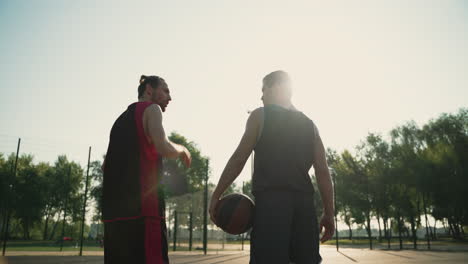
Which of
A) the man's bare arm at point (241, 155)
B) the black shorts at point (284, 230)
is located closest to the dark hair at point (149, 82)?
the man's bare arm at point (241, 155)

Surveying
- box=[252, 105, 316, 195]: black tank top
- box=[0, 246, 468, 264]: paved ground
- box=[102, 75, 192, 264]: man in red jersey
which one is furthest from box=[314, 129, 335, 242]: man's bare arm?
box=[0, 246, 468, 264]: paved ground

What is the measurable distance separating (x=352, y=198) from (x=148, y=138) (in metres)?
38.9

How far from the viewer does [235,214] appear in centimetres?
242

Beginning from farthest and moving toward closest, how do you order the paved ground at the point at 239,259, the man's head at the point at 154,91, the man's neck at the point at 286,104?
the paved ground at the point at 239,259, the man's head at the point at 154,91, the man's neck at the point at 286,104

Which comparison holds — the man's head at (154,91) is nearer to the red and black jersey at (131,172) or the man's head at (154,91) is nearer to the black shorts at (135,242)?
the red and black jersey at (131,172)

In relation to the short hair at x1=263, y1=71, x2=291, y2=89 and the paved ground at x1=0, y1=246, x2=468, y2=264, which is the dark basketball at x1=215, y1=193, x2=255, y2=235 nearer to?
the short hair at x1=263, y1=71, x2=291, y2=89

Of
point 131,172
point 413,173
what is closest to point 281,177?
point 131,172

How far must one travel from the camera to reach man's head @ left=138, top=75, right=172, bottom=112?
2600 mm

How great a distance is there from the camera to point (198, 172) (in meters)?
46.2

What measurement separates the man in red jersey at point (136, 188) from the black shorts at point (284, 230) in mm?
625

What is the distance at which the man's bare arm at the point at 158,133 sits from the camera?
224 cm

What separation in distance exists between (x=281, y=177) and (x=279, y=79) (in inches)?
29.9

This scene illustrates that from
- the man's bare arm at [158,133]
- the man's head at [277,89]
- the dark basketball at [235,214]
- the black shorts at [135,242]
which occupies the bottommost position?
the black shorts at [135,242]

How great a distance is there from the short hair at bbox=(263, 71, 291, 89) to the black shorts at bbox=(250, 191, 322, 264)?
817 mm
